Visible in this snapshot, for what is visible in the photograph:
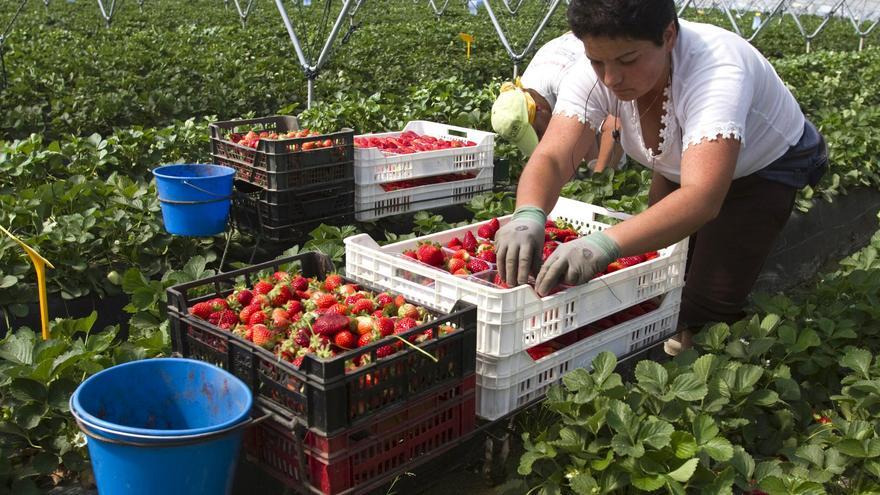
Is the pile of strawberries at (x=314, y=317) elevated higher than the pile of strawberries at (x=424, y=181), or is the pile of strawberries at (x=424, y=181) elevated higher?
the pile of strawberries at (x=314, y=317)

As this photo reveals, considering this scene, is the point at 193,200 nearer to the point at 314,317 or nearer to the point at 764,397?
the point at 314,317

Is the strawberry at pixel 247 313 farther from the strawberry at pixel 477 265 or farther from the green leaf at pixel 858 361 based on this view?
the green leaf at pixel 858 361

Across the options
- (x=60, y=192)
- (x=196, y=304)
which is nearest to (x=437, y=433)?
(x=196, y=304)

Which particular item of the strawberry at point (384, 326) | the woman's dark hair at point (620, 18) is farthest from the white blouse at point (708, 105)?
the strawberry at point (384, 326)

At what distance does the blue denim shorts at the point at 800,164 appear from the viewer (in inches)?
127

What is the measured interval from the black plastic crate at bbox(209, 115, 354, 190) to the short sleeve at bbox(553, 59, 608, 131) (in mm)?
1648

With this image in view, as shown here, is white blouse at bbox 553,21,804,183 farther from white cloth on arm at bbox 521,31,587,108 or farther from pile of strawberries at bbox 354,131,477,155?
white cloth on arm at bbox 521,31,587,108

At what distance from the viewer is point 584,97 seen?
302 cm

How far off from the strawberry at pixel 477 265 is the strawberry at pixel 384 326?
25.8 inches

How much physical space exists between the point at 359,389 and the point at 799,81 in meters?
11.0

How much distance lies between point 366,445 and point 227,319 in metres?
0.60

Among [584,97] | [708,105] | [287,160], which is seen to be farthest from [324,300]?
[287,160]

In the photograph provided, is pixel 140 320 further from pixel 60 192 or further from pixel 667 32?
pixel 667 32

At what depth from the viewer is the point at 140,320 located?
9.87 feet
